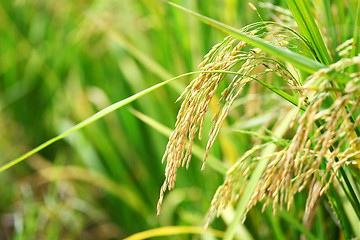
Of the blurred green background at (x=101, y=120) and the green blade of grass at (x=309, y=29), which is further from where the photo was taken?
the blurred green background at (x=101, y=120)

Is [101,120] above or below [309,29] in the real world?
below

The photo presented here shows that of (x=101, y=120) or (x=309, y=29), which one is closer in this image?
(x=309, y=29)

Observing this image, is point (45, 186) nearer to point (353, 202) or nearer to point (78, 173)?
point (78, 173)

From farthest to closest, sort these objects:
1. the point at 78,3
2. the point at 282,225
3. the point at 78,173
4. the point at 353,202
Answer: the point at 78,3
the point at 78,173
the point at 282,225
the point at 353,202

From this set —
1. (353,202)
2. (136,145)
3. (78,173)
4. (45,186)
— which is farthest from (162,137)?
(353,202)

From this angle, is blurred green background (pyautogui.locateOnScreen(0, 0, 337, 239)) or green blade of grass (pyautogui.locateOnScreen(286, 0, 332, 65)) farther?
blurred green background (pyautogui.locateOnScreen(0, 0, 337, 239))
